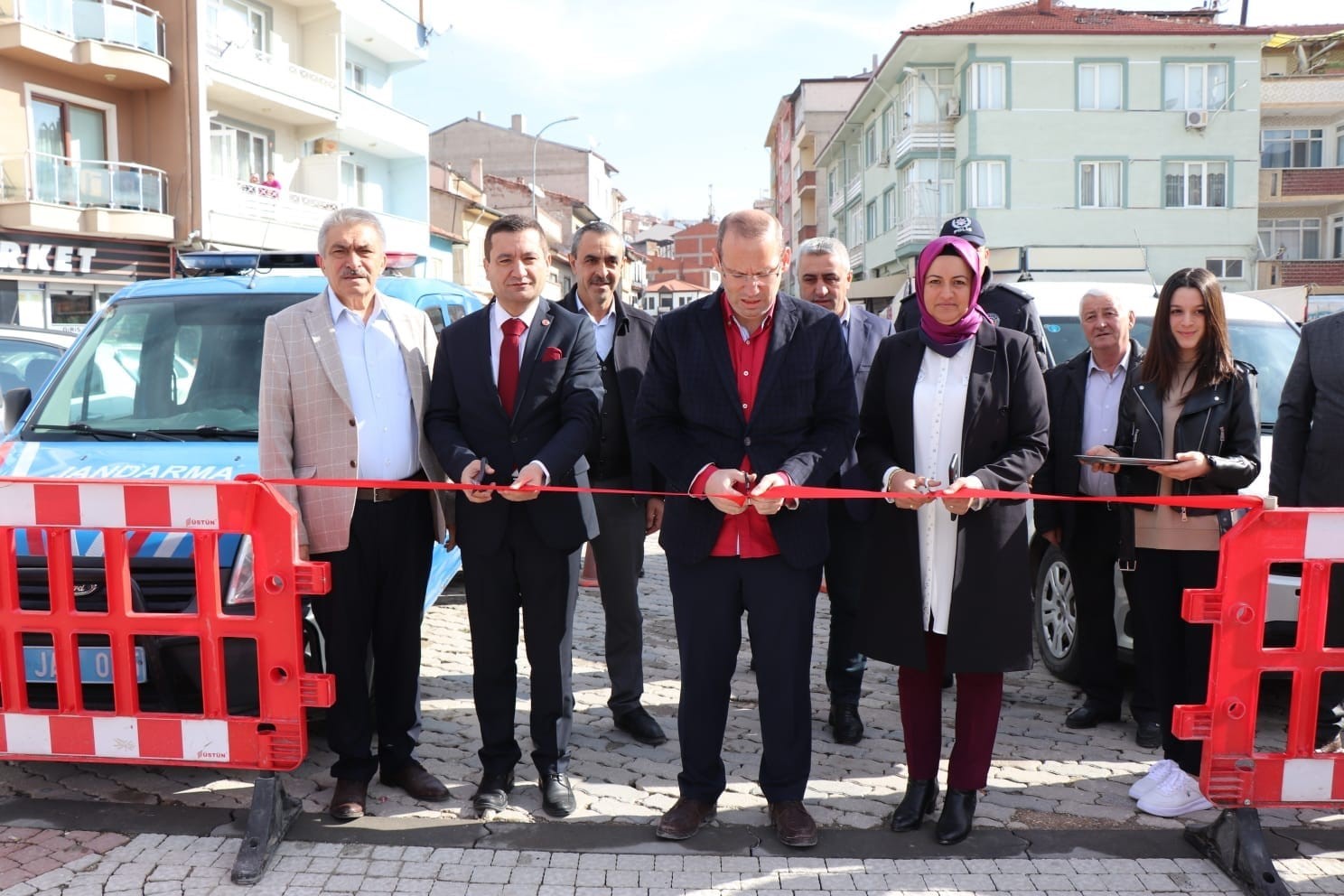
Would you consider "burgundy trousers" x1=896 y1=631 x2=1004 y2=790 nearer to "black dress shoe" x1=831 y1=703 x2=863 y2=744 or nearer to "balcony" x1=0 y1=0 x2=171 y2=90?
"black dress shoe" x1=831 y1=703 x2=863 y2=744

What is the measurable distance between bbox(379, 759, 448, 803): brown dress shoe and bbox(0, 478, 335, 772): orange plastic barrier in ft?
1.87

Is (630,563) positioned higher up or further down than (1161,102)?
further down

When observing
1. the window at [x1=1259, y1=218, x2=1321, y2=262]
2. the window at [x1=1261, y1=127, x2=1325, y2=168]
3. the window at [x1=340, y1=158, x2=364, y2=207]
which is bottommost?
the window at [x1=1259, y1=218, x2=1321, y2=262]

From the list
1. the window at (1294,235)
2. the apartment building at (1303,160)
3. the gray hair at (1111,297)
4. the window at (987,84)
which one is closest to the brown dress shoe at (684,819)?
the gray hair at (1111,297)

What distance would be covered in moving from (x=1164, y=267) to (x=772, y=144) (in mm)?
57205

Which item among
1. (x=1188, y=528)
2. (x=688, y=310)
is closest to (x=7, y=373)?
(x=688, y=310)

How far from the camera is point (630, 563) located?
5188mm

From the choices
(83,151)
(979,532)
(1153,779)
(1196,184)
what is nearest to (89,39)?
(83,151)

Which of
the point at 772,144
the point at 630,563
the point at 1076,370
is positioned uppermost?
the point at 772,144

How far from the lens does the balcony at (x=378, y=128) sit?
101 ft

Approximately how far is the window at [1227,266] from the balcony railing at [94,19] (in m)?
31.3

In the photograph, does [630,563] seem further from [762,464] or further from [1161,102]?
[1161,102]

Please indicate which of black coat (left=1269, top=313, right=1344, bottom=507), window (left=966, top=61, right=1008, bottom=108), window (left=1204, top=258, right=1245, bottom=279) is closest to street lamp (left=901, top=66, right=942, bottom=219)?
window (left=966, top=61, right=1008, bottom=108)

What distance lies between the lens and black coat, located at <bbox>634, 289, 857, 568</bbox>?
12.8ft
